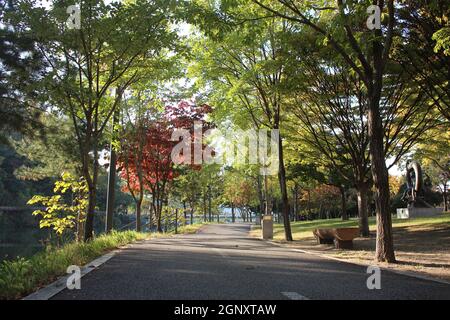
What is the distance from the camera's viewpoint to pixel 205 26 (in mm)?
10438

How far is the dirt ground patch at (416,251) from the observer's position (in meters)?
9.50

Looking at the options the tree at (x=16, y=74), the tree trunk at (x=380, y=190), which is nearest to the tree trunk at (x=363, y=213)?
the tree trunk at (x=380, y=190)

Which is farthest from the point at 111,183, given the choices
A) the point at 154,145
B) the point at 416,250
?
the point at 416,250

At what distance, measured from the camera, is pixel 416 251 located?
42.6 feet

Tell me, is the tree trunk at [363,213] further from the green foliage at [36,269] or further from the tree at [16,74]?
the tree at [16,74]

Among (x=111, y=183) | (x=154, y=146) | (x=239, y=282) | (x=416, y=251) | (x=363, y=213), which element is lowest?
(x=416, y=251)

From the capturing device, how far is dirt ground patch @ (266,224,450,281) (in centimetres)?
950

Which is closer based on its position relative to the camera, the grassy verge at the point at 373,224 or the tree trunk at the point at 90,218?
the tree trunk at the point at 90,218

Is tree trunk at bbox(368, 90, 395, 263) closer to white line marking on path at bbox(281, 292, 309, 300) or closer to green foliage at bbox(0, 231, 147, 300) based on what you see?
white line marking on path at bbox(281, 292, 309, 300)

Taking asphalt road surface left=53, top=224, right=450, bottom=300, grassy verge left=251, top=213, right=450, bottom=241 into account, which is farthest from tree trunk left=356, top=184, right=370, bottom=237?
asphalt road surface left=53, top=224, right=450, bottom=300

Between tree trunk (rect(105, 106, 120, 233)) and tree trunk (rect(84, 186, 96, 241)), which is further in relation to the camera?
tree trunk (rect(105, 106, 120, 233))

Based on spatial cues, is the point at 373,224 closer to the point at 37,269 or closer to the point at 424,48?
the point at 424,48

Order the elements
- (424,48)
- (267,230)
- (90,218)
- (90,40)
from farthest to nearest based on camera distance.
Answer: (267,230)
(424,48)
(90,218)
(90,40)
